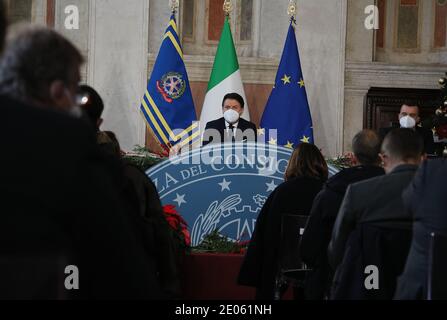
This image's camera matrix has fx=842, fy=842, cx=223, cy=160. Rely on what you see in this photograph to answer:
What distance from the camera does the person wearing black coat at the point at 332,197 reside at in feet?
14.6

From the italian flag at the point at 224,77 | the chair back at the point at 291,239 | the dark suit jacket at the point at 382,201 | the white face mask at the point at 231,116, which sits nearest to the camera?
the dark suit jacket at the point at 382,201

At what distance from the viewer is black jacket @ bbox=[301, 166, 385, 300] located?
14.6ft

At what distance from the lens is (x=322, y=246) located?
4.50 meters

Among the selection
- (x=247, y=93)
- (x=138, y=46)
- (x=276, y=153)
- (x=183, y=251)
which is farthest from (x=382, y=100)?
(x=183, y=251)

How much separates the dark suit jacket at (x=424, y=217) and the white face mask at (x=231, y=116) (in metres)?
4.54

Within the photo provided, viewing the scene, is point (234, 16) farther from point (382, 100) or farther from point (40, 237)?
point (40, 237)

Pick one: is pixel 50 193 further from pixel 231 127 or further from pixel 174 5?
pixel 174 5

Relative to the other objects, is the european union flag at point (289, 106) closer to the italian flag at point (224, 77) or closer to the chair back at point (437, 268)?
the italian flag at point (224, 77)

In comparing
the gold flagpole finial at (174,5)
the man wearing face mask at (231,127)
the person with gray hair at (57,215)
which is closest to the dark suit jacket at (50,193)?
the person with gray hair at (57,215)

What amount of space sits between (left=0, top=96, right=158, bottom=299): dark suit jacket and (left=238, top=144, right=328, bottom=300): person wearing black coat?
3714 mm

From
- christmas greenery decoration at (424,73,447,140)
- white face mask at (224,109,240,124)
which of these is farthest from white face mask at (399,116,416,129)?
christmas greenery decoration at (424,73,447,140)

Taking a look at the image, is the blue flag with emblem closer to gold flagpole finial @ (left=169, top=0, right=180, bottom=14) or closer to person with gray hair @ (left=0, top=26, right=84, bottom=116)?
gold flagpole finial @ (left=169, top=0, right=180, bottom=14)

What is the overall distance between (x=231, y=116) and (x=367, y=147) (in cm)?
350

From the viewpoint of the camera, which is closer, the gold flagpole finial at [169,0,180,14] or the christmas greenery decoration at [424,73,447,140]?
the christmas greenery decoration at [424,73,447,140]
